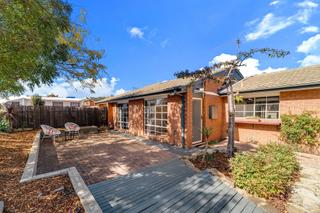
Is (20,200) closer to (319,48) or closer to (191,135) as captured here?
(191,135)

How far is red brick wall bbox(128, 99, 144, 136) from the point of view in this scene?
A: 37.1 ft

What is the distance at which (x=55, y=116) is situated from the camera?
14867mm

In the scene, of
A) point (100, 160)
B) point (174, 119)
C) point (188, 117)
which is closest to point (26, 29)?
point (100, 160)

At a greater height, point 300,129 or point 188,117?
point 188,117

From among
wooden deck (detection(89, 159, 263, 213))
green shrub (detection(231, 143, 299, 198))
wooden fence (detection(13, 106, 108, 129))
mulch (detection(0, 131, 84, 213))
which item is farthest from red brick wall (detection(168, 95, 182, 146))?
wooden fence (detection(13, 106, 108, 129))

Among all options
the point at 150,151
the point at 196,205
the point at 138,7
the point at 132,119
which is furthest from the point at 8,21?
the point at 132,119

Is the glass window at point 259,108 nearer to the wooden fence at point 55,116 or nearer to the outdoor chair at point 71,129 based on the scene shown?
the outdoor chair at point 71,129

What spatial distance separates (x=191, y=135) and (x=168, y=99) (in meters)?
2.35

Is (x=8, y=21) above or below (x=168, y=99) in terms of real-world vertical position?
above

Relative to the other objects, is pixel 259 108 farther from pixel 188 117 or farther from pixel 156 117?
pixel 156 117

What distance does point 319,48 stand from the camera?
8344 mm

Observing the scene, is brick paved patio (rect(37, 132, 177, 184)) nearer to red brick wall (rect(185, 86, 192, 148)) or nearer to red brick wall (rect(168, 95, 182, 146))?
red brick wall (rect(168, 95, 182, 146))

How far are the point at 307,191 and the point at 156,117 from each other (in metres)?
7.36

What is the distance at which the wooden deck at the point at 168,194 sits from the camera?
3494 mm
